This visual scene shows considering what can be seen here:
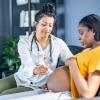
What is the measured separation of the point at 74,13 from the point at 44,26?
1.88 m

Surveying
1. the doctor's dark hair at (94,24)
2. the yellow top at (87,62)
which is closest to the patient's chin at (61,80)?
the yellow top at (87,62)

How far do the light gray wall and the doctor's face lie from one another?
1.55 meters

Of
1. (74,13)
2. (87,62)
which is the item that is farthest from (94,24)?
(74,13)

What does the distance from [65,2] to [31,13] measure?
538 mm

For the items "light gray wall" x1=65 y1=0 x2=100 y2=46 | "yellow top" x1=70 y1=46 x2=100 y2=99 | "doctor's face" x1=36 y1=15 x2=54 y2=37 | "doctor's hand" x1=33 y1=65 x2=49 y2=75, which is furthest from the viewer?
"light gray wall" x1=65 y1=0 x2=100 y2=46

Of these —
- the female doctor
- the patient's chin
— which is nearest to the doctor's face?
the female doctor

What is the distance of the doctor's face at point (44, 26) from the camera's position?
1.91 metres

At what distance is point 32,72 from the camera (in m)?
1.81

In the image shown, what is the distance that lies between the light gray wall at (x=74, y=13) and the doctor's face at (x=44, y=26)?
5.07ft

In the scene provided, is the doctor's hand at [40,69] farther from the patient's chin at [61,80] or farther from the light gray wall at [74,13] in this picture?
the light gray wall at [74,13]

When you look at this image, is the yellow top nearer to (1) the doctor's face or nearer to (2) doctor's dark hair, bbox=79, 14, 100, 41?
(2) doctor's dark hair, bbox=79, 14, 100, 41

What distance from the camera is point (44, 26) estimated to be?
1.93 metres

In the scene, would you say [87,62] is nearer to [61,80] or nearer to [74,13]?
[61,80]

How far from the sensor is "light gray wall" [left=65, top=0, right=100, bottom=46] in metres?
3.43
